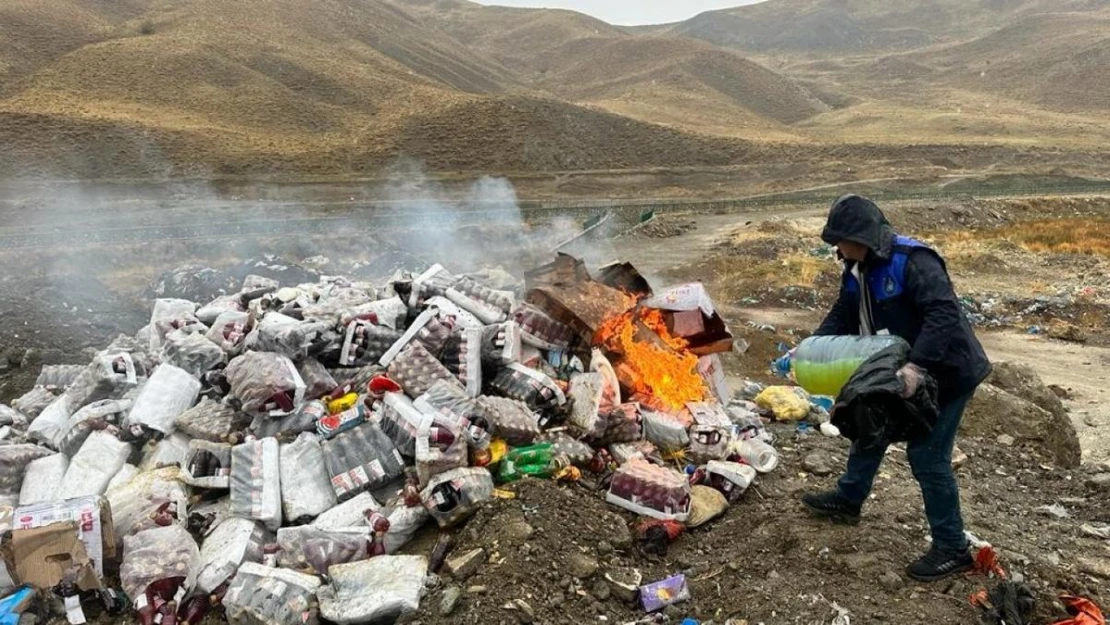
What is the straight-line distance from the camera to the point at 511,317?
5.35m

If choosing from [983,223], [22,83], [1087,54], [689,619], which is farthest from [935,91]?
[689,619]

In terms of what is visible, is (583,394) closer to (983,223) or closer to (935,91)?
(983,223)

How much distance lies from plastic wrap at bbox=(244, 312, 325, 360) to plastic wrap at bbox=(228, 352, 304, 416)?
0.16 meters

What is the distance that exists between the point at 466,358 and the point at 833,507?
2.49 m

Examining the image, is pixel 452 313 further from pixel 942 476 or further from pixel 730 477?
pixel 942 476

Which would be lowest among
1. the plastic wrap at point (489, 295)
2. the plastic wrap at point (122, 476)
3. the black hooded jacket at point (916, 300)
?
the plastic wrap at point (122, 476)

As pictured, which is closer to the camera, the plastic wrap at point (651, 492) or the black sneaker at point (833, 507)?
the black sneaker at point (833, 507)

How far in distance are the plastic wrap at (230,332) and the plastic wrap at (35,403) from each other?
144cm

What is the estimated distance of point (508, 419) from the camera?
4.30m

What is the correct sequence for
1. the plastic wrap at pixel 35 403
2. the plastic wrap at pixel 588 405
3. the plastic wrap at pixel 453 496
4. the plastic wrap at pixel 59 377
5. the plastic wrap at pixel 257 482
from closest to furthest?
the plastic wrap at pixel 453 496
the plastic wrap at pixel 257 482
the plastic wrap at pixel 588 405
the plastic wrap at pixel 35 403
the plastic wrap at pixel 59 377

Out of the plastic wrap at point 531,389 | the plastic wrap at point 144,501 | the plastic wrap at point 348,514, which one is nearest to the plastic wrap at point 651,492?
the plastic wrap at point 531,389

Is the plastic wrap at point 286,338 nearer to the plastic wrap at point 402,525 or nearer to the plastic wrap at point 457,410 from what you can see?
the plastic wrap at point 457,410

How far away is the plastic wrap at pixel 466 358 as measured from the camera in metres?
4.79

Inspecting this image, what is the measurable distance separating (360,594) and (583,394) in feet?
6.54
